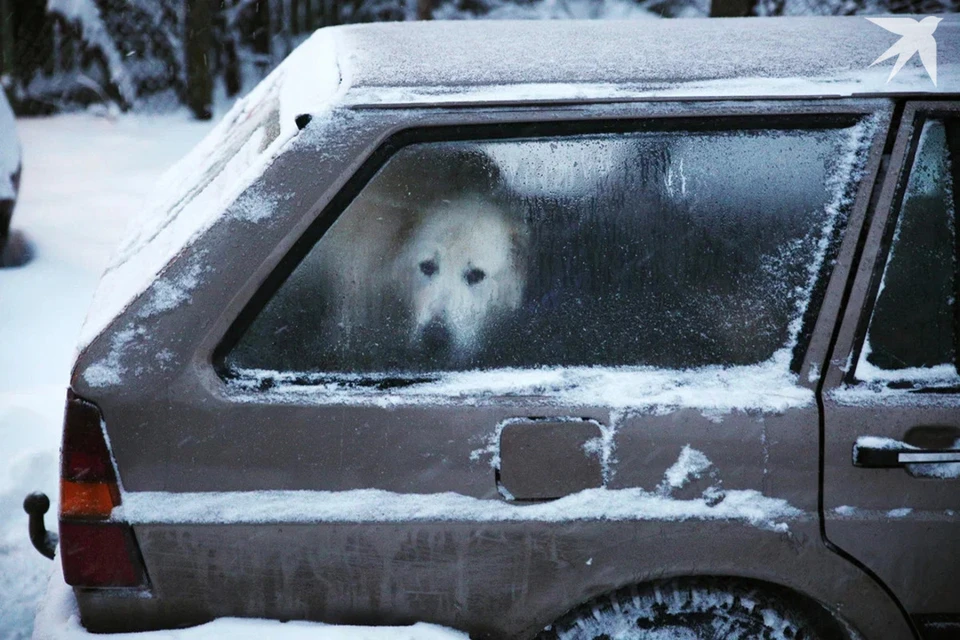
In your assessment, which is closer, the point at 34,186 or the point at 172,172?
the point at 172,172

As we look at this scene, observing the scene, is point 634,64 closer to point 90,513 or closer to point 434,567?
point 434,567

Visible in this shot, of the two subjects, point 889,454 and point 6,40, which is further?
point 6,40

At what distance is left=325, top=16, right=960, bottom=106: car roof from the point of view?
1.67 m

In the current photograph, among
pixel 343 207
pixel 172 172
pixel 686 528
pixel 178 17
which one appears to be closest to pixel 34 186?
pixel 178 17

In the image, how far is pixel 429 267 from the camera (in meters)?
1.63

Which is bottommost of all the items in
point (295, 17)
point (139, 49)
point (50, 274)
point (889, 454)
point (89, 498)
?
point (50, 274)

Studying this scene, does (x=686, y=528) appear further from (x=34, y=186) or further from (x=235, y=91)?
(x=235, y=91)

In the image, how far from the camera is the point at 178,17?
32.7 ft

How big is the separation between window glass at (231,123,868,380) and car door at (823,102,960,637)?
112 mm

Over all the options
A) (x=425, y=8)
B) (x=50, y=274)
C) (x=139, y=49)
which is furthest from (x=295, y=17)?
(x=50, y=274)

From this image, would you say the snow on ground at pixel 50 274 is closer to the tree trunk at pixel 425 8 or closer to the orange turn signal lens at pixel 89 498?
the orange turn signal lens at pixel 89 498

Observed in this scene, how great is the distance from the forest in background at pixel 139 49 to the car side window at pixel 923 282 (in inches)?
354

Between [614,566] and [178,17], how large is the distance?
10.1 meters

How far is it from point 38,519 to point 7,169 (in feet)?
15.1
